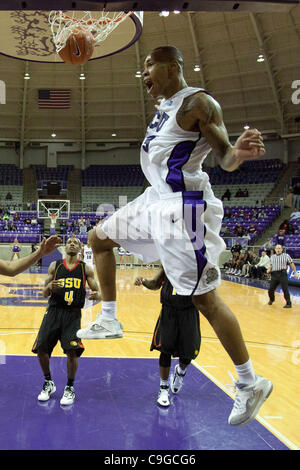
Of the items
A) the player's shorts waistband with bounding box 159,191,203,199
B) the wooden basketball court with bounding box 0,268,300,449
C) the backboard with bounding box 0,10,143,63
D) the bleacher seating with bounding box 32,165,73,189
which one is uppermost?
the bleacher seating with bounding box 32,165,73,189

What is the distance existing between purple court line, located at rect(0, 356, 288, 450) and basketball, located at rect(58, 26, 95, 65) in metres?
3.49

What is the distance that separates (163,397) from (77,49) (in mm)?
3704

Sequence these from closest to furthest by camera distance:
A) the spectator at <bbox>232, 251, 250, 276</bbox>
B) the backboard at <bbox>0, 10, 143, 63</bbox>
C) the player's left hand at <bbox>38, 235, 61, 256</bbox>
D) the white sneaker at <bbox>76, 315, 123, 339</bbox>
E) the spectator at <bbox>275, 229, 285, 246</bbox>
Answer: the white sneaker at <bbox>76, 315, 123, 339</bbox> → the player's left hand at <bbox>38, 235, 61, 256</bbox> → the backboard at <bbox>0, 10, 143, 63</bbox> → the spectator at <bbox>275, 229, 285, 246</bbox> → the spectator at <bbox>232, 251, 250, 276</bbox>

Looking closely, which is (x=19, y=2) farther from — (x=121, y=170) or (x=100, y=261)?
(x=121, y=170)

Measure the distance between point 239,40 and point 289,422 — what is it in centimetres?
2102

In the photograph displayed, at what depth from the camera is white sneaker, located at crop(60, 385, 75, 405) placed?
12.7ft

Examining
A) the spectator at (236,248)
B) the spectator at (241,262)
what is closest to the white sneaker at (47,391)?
the spectator at (241,262)

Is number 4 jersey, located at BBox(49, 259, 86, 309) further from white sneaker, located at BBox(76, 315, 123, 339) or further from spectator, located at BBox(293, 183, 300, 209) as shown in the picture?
spectator, located at BBox(293, 183, 300, 209)

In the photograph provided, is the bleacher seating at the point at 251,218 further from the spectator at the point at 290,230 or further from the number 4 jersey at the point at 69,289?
the number 4 jersey at the point at 69,289

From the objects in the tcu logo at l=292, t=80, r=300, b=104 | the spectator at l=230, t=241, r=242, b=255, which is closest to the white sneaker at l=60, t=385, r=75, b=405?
the spectator at l=230, t=241, r=242, b=255

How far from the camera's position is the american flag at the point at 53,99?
76.6 feet

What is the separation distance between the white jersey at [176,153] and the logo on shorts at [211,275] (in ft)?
1.46

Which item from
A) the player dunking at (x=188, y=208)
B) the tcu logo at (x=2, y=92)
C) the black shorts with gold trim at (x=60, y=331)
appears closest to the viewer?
the player dunking at (x=188, y=208)

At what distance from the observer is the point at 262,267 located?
1588cm
